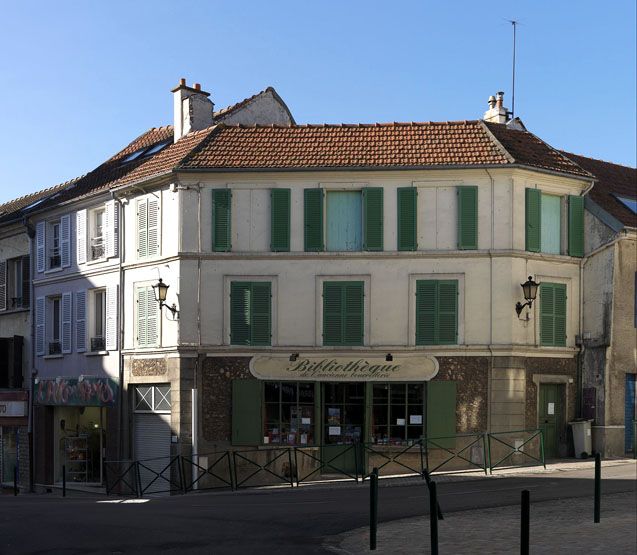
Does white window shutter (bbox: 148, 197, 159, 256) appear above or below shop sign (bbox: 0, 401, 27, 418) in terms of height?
above

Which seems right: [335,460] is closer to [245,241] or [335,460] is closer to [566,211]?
[245,241]

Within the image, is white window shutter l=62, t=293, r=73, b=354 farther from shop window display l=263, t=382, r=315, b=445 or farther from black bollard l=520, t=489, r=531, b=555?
black bollard l=520, t=489, r=531, b=555

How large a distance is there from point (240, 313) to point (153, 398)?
3201 mm

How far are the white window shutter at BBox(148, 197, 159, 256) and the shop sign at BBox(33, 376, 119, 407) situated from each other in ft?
11.9

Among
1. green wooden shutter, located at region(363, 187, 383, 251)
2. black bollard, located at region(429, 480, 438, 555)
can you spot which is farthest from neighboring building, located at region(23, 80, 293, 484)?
black bollard, located at region(429, 480, 438, 555)

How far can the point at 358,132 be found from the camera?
25016 mm

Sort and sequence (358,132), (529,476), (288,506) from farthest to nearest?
(358,132), (529,476), (288,506)

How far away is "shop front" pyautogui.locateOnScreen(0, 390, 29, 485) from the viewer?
29.5m

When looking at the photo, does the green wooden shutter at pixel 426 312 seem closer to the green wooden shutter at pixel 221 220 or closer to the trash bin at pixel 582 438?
the trash bin at pixel 582 438

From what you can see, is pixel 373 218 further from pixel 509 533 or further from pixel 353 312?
pixel 509 533

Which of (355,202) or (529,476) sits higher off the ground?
(355,202)

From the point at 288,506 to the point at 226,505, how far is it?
1336mm

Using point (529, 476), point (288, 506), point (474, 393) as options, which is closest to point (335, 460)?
point (474, 393)

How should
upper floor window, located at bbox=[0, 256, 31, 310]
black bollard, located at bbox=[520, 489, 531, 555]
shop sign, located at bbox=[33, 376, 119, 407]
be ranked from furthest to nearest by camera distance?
upper floor window, located at bbox=[0, 256, 31, 310] → shop sign, located at bbox=[33, 376, 119, 407] → black bollard, located at bbox=[520, 489, 531, 555]
